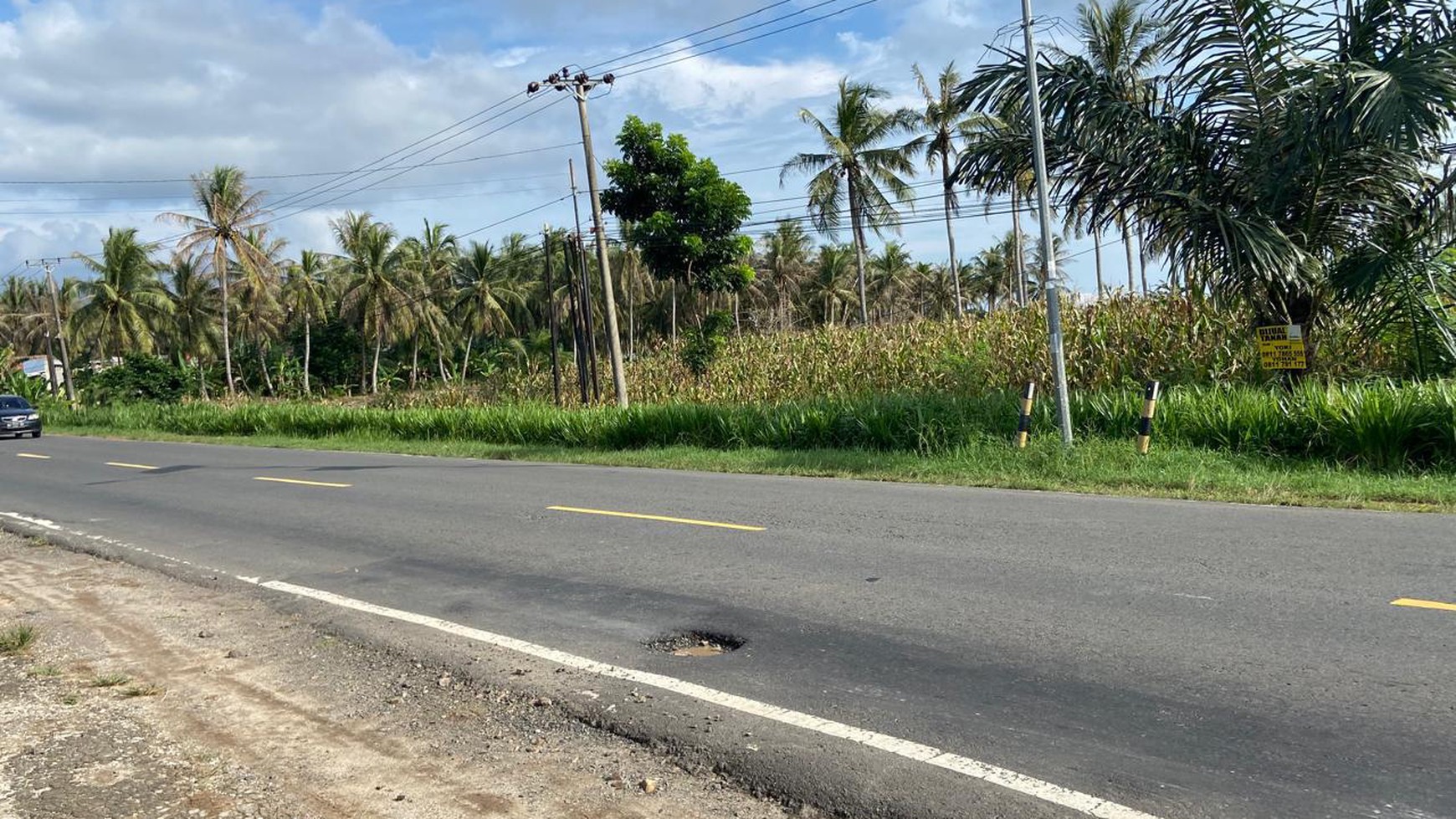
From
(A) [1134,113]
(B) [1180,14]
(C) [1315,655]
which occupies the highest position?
(B) [1180,14]

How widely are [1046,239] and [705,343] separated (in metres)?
20.0

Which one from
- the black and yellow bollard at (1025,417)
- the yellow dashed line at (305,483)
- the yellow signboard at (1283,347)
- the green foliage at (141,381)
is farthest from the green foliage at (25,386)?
the yellow signboard at (1283,347)

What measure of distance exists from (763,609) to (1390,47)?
10.8 metres

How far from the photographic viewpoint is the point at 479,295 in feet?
196

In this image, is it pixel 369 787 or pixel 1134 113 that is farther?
pixel 1134 113

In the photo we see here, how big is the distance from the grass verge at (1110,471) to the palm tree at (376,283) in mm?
39955

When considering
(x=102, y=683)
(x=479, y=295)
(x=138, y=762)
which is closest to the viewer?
(x=138, y=762)

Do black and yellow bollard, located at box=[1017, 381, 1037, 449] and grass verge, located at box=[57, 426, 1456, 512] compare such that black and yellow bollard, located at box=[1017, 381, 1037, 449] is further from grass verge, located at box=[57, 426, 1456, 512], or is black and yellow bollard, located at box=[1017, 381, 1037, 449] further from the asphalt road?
the asphalt road

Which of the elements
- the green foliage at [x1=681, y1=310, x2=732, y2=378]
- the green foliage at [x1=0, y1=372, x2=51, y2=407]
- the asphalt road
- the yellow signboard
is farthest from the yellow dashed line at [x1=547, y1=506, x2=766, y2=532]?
the green foliage at [x1=0, y1=372, x2=51, y2=407]

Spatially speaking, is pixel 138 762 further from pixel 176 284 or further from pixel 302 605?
pixel 176 284

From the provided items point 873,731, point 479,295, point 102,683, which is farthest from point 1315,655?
point 479,295

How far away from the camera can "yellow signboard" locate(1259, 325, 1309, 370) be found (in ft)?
45.4

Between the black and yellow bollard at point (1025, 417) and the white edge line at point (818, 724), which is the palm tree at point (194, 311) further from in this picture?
the white edge line at point (818, 724)

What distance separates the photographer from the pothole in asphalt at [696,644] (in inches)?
243
